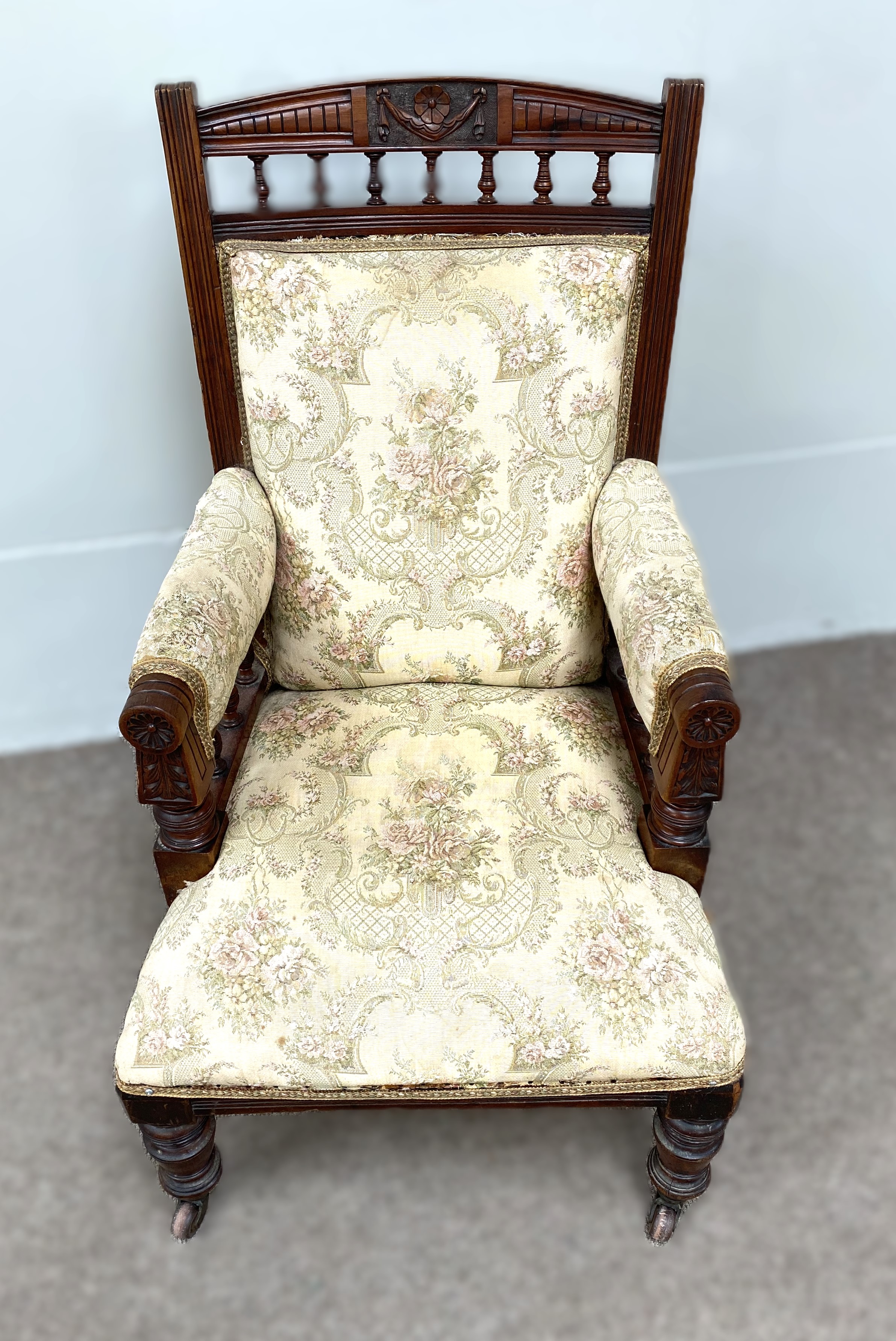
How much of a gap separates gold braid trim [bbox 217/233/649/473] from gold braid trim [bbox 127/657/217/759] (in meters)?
0.41

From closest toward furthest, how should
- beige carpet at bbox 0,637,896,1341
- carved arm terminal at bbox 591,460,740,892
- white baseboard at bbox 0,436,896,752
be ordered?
carved arm terminal at bbox 591,460,740,892
beige carpet at bbox 0,637,896,1341
white baseboard at bbox 0,436,896,752

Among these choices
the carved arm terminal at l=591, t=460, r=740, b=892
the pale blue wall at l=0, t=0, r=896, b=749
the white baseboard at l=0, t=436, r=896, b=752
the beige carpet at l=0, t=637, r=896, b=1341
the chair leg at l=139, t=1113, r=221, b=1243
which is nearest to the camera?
the carved arm terminal at l=591, t=460, r=740, b=892

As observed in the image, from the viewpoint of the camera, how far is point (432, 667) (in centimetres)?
134

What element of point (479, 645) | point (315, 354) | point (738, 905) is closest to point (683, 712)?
→ point (479, 645)

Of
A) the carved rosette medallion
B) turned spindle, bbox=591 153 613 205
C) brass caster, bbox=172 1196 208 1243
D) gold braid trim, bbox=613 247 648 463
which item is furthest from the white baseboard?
brass caster, bbox=172 1196 208 1243

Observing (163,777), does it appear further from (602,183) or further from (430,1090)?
(602,183)

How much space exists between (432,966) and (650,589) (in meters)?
0.44

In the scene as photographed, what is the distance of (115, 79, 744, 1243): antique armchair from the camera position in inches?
40.5

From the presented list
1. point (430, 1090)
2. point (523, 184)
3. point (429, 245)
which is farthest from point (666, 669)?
point (523, 184)

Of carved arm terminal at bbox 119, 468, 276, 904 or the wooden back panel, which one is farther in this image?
the wooden back panel

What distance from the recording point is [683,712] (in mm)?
983

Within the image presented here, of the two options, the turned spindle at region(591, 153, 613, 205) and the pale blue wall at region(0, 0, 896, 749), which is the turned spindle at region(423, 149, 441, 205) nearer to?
the turned spindle at region(591, 153, 613, 205)

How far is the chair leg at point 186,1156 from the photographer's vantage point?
1.12 metres

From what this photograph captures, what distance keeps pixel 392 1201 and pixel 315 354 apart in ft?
3.36
